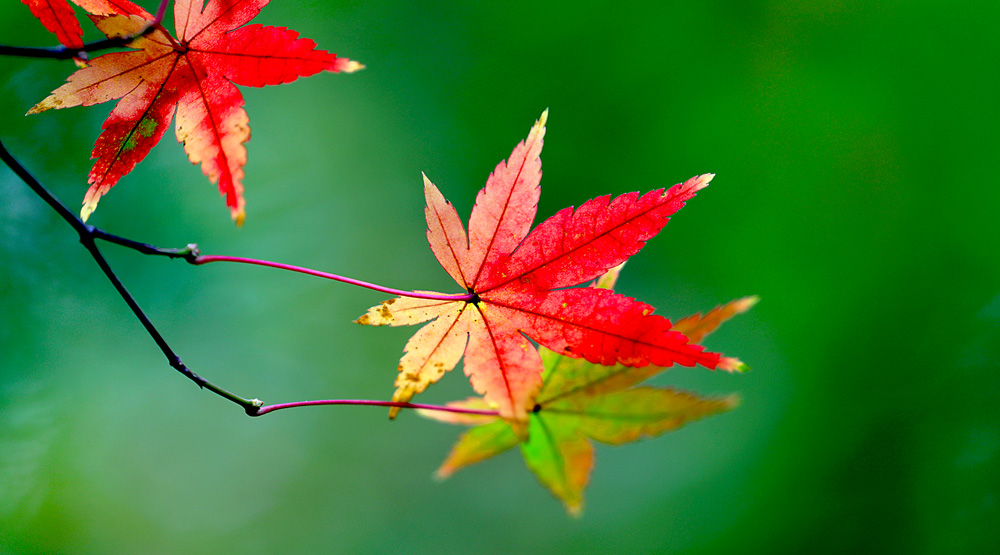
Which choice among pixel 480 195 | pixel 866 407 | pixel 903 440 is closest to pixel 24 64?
pixel 480 195

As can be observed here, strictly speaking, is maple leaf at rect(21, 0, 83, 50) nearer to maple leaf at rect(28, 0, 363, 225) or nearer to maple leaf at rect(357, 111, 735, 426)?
maple leaf at rect(28, 0, 363, 225)

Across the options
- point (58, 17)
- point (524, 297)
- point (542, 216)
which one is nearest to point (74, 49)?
point (58, 17)

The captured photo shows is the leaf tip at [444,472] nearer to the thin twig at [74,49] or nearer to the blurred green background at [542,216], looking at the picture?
Answer: the thin twig at [74,49]

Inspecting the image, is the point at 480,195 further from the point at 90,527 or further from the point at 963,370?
the point at 963,370

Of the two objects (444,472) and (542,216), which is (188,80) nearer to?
(444,472)

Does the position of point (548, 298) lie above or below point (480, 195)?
below

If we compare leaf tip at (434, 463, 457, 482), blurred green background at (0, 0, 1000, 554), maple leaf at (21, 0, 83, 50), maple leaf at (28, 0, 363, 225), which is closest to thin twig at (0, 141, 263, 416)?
maple leaf at (28, 0, 363, 225)
